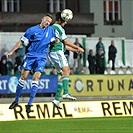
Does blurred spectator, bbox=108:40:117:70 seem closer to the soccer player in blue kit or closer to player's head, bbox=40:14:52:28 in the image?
the soccer player in blue kit

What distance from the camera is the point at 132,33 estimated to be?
2356 inches

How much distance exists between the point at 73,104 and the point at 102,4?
36307 millimetres

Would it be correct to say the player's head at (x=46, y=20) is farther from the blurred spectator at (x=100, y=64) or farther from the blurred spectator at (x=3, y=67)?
the blurred spectator at (x=100, y=64)

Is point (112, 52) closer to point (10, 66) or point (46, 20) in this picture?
point (10, 66)

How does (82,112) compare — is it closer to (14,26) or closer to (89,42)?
(89,42)

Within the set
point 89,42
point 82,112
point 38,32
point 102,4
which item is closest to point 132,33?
point 102,4

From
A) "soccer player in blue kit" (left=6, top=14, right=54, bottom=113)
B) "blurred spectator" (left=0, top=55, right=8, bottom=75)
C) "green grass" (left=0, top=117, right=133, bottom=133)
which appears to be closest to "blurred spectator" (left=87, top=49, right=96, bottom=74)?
"blurred spectator" (left=0, top=55, right=8, bottom=75)

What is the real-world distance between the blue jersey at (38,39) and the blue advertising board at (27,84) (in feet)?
59.3

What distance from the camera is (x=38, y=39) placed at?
20000 millimetres

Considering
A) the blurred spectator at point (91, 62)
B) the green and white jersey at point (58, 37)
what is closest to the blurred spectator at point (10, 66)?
the blurred spectator at point (91, 62)

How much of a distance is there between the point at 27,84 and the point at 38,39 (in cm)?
1910

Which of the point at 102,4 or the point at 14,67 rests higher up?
the point at 102,4

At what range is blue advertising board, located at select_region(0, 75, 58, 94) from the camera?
38.3 meters

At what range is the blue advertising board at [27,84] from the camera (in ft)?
126
